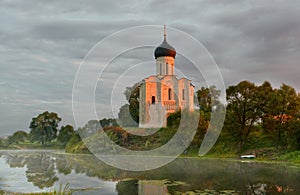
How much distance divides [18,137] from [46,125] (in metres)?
18.2

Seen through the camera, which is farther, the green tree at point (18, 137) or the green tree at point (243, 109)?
the green tree at point (18, 137)

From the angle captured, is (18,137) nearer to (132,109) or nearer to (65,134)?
(65,134)

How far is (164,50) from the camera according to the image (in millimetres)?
46688

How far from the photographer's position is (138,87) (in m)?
52.0

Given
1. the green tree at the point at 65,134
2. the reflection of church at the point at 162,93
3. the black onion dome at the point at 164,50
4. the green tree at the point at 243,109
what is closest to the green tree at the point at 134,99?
the reflection of church at the point at 162,93

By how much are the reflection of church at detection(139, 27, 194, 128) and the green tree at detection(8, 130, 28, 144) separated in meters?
48.9

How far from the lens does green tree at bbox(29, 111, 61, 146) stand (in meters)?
70.9

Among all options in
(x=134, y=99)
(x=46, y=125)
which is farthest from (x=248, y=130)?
(x=46, y=125)

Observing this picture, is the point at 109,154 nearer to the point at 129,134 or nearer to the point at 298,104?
the point at 129,134

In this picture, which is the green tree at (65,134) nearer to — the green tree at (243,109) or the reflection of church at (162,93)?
the reflection of church at (162,93)

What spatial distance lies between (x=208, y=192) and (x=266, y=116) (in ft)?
63.3

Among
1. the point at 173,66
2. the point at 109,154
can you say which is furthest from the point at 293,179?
the point at 173,66

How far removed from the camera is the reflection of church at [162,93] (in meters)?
45.6

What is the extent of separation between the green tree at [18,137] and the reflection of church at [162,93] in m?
48.9
